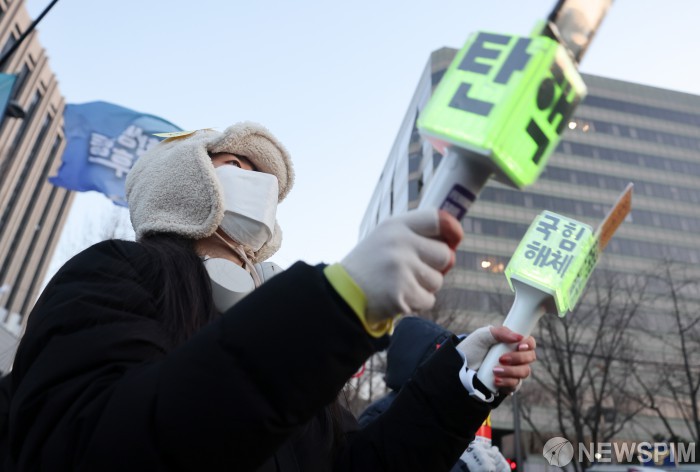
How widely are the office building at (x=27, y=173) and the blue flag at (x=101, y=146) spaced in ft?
99.6

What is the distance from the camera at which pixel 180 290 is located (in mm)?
1227

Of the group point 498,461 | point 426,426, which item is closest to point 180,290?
point 426,426

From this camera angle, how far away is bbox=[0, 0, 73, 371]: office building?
33.9 m

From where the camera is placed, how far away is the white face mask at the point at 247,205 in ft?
5.52

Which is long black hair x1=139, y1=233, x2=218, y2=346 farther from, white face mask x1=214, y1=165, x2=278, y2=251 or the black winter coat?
white face mask x1=214, y1=165, x2=278, y2=251

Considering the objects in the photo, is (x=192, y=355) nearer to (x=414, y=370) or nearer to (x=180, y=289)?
(x=180, y=289)

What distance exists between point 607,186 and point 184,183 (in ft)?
155

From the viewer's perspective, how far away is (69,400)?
0.82 m

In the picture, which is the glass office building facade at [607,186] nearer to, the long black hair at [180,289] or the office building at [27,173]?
the office building at [27,173]

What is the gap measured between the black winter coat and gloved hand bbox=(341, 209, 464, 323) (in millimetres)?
54

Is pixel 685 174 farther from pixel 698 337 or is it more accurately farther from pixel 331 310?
pixel 331 310

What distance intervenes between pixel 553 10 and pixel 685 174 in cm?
5369

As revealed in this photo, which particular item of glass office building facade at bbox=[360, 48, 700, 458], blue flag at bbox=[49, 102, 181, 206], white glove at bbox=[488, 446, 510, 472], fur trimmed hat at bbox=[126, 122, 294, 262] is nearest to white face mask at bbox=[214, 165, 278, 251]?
fur trimmed hat at bbox=[126, 122, 294, 262]

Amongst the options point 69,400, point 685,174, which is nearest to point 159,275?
point 69,400
